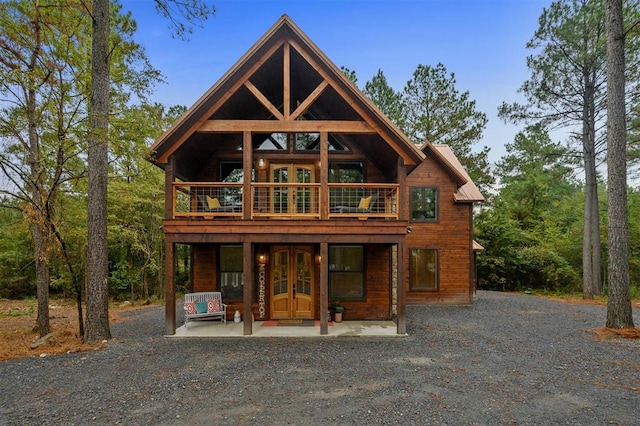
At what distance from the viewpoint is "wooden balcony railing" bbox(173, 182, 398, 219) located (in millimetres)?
8328

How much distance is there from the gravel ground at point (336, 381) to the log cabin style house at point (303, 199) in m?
1.37

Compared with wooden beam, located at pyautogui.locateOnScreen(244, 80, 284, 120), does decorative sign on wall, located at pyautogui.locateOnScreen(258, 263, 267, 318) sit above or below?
below

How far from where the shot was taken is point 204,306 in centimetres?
888

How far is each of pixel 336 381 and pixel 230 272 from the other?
5382mm

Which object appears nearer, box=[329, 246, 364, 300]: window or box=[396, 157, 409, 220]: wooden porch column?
box=[396, 157, 409, 220]: wooden porch column

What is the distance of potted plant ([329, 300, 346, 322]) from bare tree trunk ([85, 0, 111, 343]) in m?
5.42

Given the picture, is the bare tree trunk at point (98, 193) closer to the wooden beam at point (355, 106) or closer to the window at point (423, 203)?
the wooden beam at point (355, 106)

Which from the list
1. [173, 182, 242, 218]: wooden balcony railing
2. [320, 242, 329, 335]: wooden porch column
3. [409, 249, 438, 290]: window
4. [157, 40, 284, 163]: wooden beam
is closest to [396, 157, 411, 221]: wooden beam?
[320, 242, 329, 335]: wooden porch column

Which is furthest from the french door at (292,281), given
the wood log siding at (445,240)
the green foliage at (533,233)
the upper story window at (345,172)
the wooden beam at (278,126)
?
the green foliage at (533,233)

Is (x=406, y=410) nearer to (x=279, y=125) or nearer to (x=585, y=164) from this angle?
(x=279, y=125)

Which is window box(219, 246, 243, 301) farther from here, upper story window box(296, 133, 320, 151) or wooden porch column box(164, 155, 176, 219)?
upper story window box(296, 133, 320, 151)

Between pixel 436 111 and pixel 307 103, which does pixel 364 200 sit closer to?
pixel 307 103

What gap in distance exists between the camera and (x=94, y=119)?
7.04m

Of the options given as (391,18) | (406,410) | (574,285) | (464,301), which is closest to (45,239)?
(406,410)
